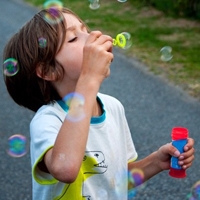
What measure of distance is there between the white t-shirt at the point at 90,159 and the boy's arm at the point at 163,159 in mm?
129

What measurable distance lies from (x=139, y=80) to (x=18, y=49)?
467 cm

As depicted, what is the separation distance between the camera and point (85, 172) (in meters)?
1.76

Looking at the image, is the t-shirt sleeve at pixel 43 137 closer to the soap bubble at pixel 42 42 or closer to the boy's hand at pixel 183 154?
the soap bubble at pixel 42 42

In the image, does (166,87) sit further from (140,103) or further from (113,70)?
(113,70)

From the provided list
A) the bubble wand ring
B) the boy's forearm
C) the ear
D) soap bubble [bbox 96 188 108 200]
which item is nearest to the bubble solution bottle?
the boy's forearm

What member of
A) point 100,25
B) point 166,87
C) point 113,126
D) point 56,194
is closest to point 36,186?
point 56,194

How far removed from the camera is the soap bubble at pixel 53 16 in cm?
179

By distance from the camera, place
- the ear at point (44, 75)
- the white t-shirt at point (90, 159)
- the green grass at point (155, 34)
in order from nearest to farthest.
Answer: the white t-shirt at point (90, 159) → the ear at point (44, 75) → the green grass at point (155, 34)

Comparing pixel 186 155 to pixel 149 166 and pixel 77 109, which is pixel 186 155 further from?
pixel 77 109

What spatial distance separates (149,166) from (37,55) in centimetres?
63

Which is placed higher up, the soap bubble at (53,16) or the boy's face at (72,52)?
the soap bubble at (53,16)

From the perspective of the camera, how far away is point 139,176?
2.03m

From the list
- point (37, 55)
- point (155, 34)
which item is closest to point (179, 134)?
point (37, 55)

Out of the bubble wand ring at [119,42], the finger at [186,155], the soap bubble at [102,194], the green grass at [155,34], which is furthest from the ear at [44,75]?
the green grass at [155,34]
